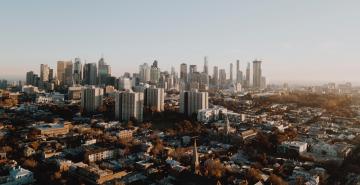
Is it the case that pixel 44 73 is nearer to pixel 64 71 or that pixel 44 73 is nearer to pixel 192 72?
pixel 64 71

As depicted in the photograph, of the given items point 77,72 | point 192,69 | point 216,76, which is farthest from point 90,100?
point 216,76

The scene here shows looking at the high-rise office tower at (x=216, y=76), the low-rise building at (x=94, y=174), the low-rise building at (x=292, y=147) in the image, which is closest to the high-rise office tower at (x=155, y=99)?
the low-rise building at (x=292, y=147)

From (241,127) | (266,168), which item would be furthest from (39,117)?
(266,168)

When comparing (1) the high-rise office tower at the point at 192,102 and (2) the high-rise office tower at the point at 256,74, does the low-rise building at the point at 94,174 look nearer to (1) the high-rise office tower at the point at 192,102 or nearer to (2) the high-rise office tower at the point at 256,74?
(1) the high-rise office tower at the point at 192,102

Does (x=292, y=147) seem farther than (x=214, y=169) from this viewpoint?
Yes

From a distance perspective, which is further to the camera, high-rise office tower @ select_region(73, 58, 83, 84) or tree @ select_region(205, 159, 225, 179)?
high-rise office tower @ select_region(73, 58, 83, 84)

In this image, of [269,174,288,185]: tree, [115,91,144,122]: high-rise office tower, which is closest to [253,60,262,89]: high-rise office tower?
[115,91,144,122]: high-rise office tower

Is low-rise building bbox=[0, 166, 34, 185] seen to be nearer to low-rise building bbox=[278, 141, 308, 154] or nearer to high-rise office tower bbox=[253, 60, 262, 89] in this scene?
low-rise building bbox=[278, 141, 308, 154]
